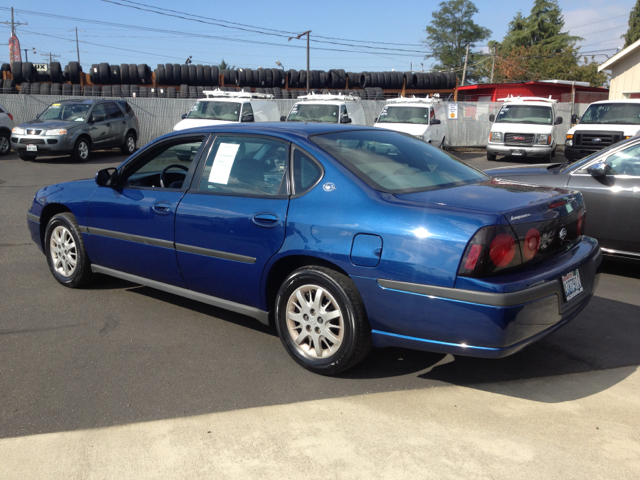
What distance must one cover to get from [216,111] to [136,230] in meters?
13.1

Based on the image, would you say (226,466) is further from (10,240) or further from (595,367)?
(10,240)

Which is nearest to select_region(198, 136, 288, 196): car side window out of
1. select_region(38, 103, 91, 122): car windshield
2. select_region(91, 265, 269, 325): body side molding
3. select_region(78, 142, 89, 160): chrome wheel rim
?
select_region(91, 265, 269, 325): body side molding

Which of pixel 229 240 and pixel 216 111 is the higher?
pixel 216 111

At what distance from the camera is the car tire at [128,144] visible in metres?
19.7

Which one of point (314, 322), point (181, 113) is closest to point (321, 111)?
point (181, 113)

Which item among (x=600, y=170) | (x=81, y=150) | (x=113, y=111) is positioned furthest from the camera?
(x=113, y=111)

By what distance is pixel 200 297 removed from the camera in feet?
14.2

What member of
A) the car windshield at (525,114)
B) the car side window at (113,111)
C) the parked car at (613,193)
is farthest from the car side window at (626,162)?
the car side window at (113,111)

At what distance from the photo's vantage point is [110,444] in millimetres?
2939

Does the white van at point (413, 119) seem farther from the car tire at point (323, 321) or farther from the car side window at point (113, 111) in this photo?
the car tire at point (323, 321)

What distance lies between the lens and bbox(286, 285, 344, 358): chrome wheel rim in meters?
3.58

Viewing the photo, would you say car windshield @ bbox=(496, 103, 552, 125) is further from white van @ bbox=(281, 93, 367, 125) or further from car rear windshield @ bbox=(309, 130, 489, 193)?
car rear windshield @ bbox=(309, 130, 489, 193)

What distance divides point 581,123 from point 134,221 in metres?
15.1

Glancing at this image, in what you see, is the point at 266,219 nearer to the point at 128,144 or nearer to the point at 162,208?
the point at 162,208
